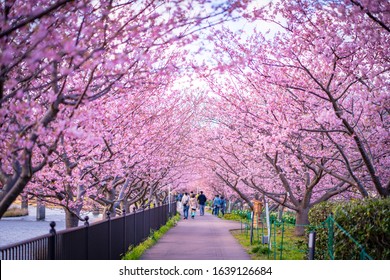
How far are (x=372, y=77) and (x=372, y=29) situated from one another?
1283 millimetres

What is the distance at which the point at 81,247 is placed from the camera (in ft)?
26.9

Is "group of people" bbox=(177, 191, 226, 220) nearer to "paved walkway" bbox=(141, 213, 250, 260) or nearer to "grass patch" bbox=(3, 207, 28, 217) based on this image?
"grass patch" bbox=(3, 207, 28, 217)

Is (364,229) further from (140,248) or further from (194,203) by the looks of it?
(194,203)

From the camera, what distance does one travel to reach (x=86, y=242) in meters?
8.57

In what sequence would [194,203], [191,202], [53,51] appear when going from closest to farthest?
[53,51], [194,203], [191,202]

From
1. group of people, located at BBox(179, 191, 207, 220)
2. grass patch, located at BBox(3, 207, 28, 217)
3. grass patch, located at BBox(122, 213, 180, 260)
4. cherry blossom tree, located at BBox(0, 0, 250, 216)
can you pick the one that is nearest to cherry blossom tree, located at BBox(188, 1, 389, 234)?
cherry blossom tree, located at BBox(0, 0, 250, 216)

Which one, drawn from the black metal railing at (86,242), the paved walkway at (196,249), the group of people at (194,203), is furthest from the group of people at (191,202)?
the black metal railing at (86,242)

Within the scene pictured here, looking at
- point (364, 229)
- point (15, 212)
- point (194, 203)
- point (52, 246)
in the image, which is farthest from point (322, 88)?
point (15, 212)

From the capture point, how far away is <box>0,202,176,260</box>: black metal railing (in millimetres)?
5979

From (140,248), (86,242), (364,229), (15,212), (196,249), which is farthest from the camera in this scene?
A: (15,212)

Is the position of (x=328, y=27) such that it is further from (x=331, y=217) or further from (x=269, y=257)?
(x=269, y=257)

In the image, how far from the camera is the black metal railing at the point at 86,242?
5979 millimetres

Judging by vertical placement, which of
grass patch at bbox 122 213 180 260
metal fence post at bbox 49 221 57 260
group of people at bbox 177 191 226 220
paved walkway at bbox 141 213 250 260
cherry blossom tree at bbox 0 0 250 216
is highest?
cherry blossom tree at bbox 0 0 250 216
